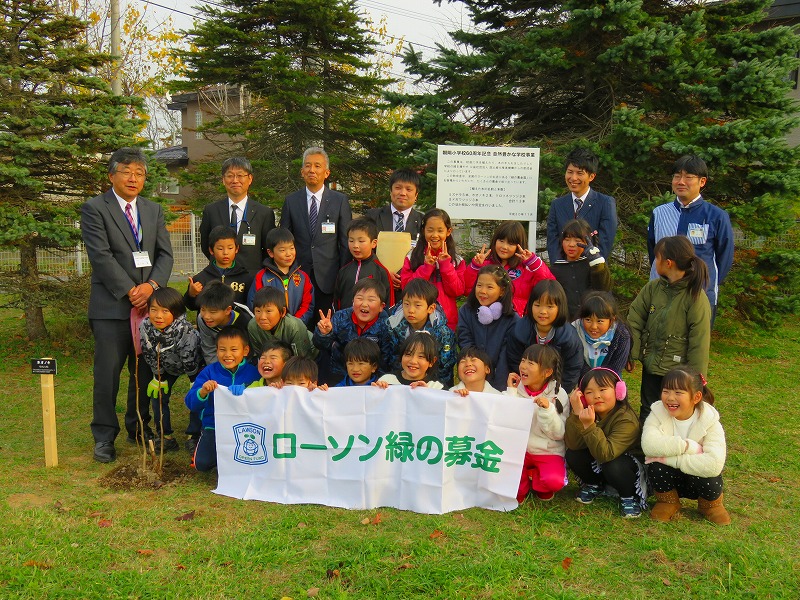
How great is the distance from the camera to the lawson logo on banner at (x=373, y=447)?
3914 mm

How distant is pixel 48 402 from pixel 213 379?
123 centimetres

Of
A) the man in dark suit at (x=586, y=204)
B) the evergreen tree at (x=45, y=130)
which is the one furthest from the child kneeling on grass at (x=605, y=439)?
the evergreen tree at (x=45, y=130)

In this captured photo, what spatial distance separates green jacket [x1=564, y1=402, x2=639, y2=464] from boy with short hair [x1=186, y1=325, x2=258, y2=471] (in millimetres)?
2241

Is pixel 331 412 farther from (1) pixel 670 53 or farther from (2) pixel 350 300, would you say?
(1) pixel 670 53

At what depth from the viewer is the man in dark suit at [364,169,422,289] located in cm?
552

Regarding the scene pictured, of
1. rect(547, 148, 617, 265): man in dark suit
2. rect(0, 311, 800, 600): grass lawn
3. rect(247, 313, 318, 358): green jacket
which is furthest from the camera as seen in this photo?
rect(547, 148, 617, 265): man in dark suit

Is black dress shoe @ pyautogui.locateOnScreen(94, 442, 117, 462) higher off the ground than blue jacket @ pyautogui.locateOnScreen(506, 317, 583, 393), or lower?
lower

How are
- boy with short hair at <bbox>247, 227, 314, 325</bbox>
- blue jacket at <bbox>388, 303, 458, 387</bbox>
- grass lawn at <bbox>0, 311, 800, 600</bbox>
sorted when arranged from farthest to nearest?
boy with short hair at <bbox>247, 227, 314, 325</bbox> < blue jacket at <bbox>388, 303, 458, 387</bbox> < grass lawn at <bbox>0, 311, 800, 600</bbox>

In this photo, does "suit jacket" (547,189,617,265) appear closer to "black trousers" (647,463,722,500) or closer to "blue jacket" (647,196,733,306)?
"blue jacket" (647,196,733,306)

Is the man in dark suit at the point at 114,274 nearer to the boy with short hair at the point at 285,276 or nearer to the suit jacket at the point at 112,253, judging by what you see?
the suit jacket at the point at 112,253

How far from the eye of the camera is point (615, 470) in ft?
→ 12.8

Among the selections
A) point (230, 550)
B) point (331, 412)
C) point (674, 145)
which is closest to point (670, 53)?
point (674, 145)

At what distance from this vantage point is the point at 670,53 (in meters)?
7.44

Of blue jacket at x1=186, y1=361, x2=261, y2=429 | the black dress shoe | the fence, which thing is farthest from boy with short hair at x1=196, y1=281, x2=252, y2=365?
the fence
